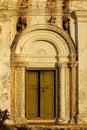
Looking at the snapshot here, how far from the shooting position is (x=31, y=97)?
52.7ft

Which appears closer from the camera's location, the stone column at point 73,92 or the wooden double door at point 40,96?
the stone column at point 73,92

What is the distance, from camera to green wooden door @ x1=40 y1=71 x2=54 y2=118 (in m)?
16.1

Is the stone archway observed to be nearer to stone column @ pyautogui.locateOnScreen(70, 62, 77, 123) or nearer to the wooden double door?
stone column @ pyautogui.locateOnScreen(70, 62, 77, 123)

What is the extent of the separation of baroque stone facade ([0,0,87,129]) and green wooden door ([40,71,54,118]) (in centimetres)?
22

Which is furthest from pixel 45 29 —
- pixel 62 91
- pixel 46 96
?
pixel 46 96

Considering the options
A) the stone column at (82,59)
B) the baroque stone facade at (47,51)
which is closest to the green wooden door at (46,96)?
the baroque stone facade at (47,51)

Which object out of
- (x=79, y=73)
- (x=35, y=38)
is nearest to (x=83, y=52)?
(x=79, y=73)

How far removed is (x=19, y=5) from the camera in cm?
1598

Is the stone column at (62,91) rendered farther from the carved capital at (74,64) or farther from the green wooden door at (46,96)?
the green wooden door at (46,96)

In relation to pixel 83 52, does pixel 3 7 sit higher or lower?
higher

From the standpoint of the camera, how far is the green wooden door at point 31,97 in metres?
16.0

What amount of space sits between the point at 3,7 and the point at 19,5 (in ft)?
1.98

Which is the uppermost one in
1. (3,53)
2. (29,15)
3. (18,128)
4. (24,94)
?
(29,15)

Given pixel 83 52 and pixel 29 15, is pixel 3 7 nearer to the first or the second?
pixel 29 15
